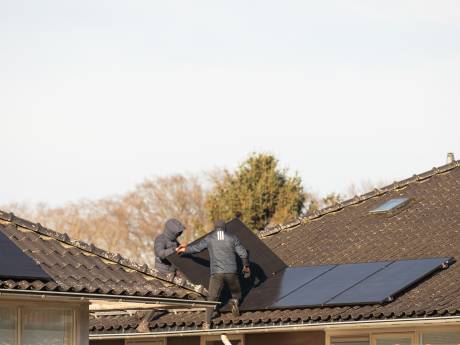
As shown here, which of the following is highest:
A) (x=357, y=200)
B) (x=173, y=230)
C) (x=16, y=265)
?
(x=357, y=200)

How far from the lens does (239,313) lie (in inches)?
979

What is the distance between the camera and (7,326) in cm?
1884

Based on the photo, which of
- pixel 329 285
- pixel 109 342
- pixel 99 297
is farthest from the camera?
pixel 109 342

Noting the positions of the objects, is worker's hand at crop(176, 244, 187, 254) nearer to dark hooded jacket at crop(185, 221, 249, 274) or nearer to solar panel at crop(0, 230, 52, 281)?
dark hooded jacket at crop(185, 221, 249, 274)

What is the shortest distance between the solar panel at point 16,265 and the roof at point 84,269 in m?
0.17

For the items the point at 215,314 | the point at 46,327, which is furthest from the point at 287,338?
the point at 46,327

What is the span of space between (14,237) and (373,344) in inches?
292

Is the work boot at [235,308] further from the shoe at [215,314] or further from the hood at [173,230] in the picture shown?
the hood at [173,230]

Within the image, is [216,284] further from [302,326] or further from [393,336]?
[393,336]

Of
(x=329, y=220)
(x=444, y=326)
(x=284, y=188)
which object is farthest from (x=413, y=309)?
(x=284, y=188)

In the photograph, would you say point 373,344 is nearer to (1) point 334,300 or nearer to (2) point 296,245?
(1) point 334,300

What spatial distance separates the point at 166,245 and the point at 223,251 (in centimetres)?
165

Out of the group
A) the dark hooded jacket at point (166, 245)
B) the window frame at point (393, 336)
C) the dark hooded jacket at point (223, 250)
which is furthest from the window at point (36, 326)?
the window frame at point (393, 336)

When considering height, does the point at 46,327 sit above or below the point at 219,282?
below
